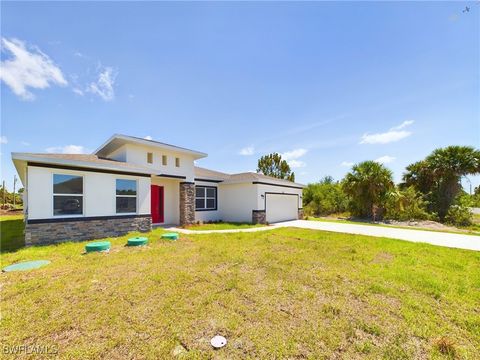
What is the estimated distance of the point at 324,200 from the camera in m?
23.8

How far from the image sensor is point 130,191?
34.1 feet

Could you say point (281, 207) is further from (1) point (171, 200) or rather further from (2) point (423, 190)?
(2) point (423, 190)

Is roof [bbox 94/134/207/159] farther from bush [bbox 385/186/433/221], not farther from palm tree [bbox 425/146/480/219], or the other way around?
palm tree [bbox 425/146/480/219]

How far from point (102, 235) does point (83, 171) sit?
2.87 metres

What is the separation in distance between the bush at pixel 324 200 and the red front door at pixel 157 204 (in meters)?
15.2

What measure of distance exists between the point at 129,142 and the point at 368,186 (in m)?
18.4

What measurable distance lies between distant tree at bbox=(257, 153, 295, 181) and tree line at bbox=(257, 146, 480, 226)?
12.9 m

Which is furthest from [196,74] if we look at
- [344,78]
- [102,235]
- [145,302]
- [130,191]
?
[145,302]

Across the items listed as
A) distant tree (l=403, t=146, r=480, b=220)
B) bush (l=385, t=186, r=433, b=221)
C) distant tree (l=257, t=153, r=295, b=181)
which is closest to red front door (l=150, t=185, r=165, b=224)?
bush (l=385, t=186, r=433, b=221)

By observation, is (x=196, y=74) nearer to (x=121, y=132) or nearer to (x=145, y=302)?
(x=121, y=132)

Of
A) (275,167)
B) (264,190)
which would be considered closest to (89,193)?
(264,190)

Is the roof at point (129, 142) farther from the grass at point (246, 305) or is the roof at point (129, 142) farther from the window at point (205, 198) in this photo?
the grass at point (246, 305)

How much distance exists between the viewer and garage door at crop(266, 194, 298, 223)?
1603cm

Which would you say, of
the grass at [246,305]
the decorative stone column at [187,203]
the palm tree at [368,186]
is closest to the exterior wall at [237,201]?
the decorative stone column at [187,203]
